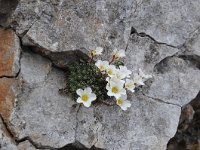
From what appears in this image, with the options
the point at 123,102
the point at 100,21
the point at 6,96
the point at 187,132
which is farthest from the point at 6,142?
the point at 187,132

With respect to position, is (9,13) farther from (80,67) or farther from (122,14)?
(122,14)

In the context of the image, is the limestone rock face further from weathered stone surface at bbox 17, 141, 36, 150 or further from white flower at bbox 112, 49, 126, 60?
white flower at bbox 112, 49, 126, 60

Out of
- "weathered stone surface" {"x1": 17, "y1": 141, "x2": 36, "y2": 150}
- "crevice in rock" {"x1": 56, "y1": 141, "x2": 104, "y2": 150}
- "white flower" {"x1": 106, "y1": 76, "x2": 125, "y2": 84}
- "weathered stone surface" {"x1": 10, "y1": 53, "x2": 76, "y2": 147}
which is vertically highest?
"white flower" {"x1": 106, "y1": 76, "x2": 125, "y2": 84}

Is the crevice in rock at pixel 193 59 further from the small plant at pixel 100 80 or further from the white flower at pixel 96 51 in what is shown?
the white flower at pixel 96 51

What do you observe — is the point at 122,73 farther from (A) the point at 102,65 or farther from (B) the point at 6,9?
(B) the point at 6,9

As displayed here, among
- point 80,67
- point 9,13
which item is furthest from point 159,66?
point 9,13

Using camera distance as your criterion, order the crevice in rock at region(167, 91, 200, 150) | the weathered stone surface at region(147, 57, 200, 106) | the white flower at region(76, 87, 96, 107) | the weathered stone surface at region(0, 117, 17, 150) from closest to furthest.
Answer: the weathered stone surface at region(0, 117, 17, 150) → the white flower at region(76, 87, 96, 107) → the weathered stone surface at region(147, 57, 200, 106) → the crevice in rock at region(167, 91, 200, 150)

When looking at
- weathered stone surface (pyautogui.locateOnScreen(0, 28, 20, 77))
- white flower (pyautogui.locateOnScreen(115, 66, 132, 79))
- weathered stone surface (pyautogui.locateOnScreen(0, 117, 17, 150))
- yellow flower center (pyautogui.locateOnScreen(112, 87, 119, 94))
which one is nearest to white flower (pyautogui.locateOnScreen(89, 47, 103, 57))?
white flower (pyautogui.locateOnScreen(115, 66, 132, 79))
